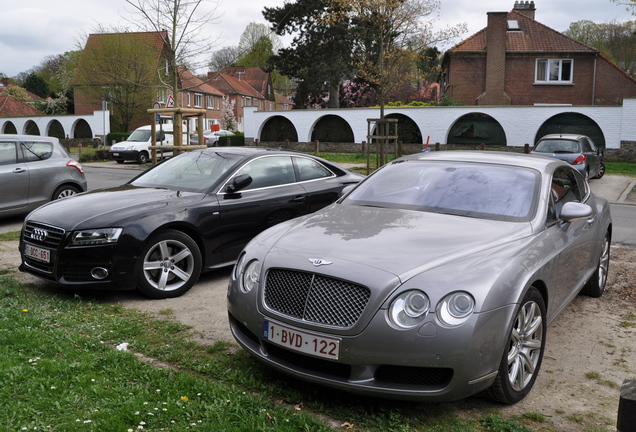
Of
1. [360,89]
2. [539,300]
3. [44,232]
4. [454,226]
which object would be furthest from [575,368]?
[360,89]

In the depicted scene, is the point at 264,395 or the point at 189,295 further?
the point at 189,295

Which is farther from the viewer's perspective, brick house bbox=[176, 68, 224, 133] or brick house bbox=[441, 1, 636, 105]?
brick house bbox=[176, 68, 224, 133]

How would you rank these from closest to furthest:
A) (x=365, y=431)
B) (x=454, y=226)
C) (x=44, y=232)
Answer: (x=365, y=431)
(x=454, y=226)
(x=44, y=232)

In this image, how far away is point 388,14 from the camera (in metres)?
26.4

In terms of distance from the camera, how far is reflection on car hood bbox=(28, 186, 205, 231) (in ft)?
18.6

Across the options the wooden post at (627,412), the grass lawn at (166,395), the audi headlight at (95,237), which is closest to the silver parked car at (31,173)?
the audi headlight at (95,237)

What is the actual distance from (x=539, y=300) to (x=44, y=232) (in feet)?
15.0

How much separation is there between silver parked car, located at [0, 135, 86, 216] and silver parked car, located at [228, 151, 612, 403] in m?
7.84

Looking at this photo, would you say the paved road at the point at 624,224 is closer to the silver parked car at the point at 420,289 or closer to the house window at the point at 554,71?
the silver parked car at the point at 420,289

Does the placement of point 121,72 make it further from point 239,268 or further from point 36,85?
point 36,85

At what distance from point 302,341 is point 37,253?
11.9ft

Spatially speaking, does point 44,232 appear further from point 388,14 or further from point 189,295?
point 388,14

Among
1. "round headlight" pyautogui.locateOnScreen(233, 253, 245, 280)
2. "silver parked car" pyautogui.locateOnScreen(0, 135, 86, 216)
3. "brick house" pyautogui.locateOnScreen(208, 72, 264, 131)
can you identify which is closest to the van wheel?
"silver parked car" pyautogui.locateOnScreen(0, 135, 86, 216)

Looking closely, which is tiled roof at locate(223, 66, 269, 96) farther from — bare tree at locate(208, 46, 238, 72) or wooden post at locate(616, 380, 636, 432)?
wooden post at locate(616, 380, 636, 432)
